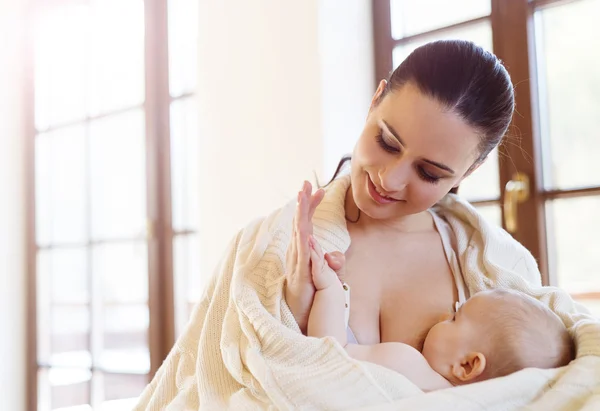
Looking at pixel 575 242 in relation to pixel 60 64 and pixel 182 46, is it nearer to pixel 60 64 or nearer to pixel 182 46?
pixel 182 46

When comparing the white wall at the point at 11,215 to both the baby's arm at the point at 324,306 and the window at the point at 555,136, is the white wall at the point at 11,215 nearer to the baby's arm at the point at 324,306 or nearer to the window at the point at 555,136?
the window at the point at 555,136

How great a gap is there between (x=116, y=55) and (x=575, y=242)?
240cm

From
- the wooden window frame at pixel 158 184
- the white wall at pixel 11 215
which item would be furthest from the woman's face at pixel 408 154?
the white wall at pixel 11 215

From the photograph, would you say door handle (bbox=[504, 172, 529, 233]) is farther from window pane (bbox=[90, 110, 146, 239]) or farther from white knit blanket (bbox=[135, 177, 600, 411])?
window pane (bbox=[90, 110, 146, 239])

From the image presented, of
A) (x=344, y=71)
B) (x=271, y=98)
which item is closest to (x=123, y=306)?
(x=271, y=98)

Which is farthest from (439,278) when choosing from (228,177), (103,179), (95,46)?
(95,46)

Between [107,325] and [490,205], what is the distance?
7.00 feet

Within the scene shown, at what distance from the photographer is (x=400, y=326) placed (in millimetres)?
1177

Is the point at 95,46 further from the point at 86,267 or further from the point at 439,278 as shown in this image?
the point at 439,278

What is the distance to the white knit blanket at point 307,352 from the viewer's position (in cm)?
94

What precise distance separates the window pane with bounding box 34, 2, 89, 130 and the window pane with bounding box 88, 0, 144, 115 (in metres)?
0.10

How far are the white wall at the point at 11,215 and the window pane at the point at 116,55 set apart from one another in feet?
1.74

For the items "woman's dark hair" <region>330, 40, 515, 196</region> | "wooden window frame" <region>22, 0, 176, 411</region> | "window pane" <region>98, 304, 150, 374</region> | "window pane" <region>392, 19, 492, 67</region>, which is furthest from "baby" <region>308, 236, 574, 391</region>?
"window pane" <region>98, 304, 150, 374</region>

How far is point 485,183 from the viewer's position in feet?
6.95
